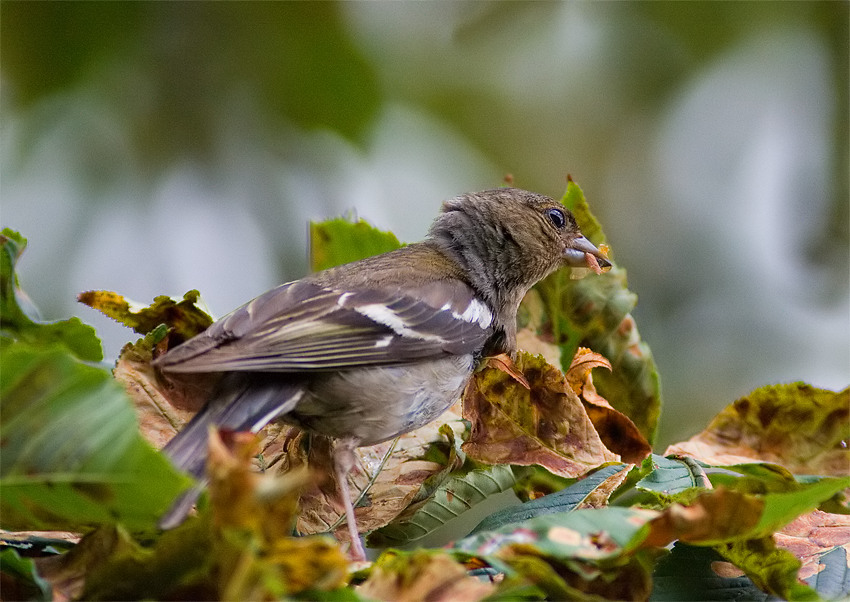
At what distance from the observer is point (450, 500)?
266 centimetres

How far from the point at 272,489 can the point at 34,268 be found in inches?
214

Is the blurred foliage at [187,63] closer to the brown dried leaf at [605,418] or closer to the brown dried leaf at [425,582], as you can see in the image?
the brown dried leaf at [605,418]

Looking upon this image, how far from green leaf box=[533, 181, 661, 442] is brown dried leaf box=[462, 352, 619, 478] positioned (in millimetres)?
482

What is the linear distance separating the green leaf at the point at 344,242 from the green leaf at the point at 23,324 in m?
1.09

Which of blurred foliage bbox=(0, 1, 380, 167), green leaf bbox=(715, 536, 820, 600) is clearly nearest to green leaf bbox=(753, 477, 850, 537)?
green leaf bbox=(715, 536, 820, 600)

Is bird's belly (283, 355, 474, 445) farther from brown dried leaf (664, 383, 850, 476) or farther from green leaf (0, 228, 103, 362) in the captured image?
brown dried leaf (664, 383, 850, 476)

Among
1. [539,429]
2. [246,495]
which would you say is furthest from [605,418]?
[246,495]

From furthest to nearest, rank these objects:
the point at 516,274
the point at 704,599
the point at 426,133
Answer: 1. the point at 426,133
2. the point at 516,274
3. the point at 704,599

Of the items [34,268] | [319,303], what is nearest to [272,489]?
[319,303]

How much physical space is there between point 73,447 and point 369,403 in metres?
1.47

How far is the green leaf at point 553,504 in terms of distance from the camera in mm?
2277

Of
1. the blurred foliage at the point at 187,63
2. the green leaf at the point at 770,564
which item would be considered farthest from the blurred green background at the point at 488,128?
the green leaf at the point at 770,564

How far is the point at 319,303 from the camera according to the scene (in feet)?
9.61

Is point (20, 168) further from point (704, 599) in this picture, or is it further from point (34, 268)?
point (704, 599)
